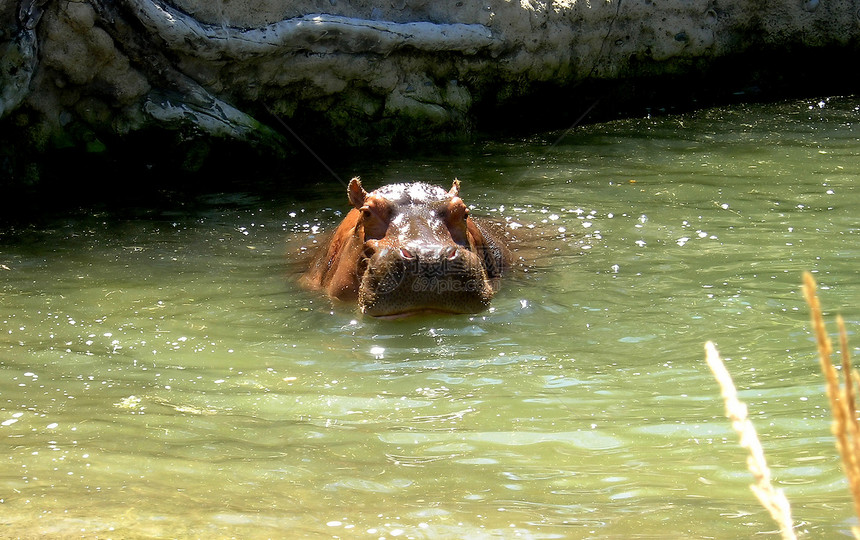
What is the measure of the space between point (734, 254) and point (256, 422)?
355 cm

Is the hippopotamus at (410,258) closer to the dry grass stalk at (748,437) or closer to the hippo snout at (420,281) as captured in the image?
the hippo snout at (420,281)

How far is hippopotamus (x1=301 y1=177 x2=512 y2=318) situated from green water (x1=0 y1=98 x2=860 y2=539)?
0.14 metres

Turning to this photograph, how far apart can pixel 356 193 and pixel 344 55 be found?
3.79 m

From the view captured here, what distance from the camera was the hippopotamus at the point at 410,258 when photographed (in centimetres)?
514

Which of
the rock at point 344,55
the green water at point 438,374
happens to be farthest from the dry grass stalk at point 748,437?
the rock at point 344,55

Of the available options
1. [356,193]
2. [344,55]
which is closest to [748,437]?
[356,193]

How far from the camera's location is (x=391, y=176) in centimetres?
880

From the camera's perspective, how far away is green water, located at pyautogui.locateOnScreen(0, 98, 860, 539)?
9.91 ft

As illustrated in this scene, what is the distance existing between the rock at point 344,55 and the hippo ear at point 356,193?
319cm

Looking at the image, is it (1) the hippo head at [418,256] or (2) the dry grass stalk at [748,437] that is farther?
(1) the hippo head at [418,256]

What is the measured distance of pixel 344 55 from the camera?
371 inches

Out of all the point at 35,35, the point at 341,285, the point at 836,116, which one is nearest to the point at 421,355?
the point at 341,285

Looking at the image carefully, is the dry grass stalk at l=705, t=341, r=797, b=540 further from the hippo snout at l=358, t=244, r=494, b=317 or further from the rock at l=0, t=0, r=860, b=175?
the rock at l=0, t=0, r=860, b=175

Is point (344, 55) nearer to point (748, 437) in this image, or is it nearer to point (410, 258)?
point (410, 258)
